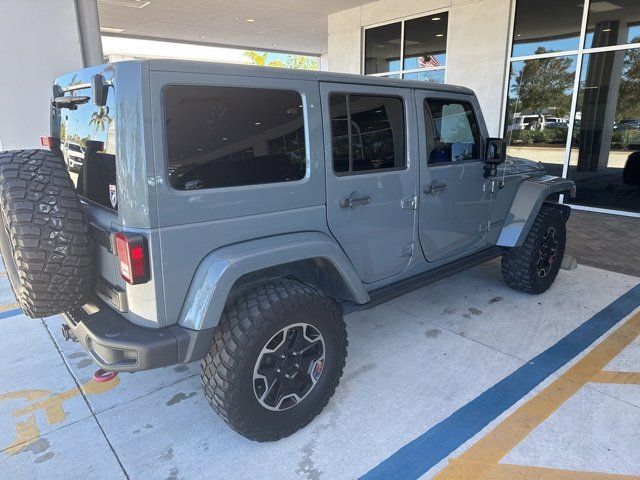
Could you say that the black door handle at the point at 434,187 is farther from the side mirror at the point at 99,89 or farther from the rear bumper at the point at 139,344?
the side mirror at the point at 99,89

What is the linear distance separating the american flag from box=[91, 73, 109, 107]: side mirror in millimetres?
8706

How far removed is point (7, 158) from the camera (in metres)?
2.07

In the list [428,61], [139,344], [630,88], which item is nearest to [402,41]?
Answer: [428,61]

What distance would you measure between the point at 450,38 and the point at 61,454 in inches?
353

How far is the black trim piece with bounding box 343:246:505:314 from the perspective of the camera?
107 inches

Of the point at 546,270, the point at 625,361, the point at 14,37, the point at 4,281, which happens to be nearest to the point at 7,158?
the point at 4,281

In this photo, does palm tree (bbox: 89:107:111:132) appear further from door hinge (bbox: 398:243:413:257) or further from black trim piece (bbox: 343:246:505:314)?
door hinge (bbox: 398:243:413:257)

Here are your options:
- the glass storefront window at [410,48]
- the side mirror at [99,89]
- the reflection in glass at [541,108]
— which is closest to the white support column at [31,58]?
the glass storefront window at [410,48]

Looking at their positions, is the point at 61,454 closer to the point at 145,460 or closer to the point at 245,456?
the point at 145,460

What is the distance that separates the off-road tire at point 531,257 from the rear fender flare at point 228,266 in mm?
2360

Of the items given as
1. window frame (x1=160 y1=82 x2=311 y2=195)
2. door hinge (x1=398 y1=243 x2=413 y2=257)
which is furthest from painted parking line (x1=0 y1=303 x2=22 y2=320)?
door hinge (x1=398 y1=243 x2=413 y2=257)

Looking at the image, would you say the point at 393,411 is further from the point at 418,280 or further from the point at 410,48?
the point at 410,48

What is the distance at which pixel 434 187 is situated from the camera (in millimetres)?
3049

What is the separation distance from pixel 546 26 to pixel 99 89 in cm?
793
